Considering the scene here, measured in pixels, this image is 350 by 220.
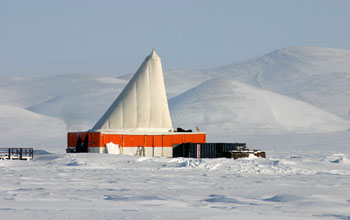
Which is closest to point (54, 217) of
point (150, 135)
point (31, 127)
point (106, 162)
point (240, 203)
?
point (240, 203)

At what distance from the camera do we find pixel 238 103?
5487 inches

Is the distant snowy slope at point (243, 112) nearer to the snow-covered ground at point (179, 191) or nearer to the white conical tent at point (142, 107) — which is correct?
the white conical tent at point (142, 107)

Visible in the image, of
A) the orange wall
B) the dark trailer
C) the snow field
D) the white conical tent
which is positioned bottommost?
the snow field

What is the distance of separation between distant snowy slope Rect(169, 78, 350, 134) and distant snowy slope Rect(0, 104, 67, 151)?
27326 mm

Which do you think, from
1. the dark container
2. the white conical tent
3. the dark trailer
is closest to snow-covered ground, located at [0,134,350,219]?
the dark trailer

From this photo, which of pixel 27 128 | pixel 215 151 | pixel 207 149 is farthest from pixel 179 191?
pixel 27 128

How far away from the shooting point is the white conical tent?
48156 mm

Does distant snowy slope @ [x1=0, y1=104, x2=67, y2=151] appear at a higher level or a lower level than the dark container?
higher

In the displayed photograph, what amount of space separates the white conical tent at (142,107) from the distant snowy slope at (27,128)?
1767 inches

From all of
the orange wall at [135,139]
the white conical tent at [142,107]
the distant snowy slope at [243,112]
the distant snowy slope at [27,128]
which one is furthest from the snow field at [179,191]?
the distant snowy slope at [243,112]

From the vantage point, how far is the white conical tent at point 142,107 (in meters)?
48.2

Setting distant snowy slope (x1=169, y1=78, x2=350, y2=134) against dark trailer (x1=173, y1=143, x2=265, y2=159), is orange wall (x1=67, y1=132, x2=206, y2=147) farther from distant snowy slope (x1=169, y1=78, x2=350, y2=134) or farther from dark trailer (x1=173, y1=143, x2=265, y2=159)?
distant snowy slope (x1=169, y1=78, x2=350, y2=134)

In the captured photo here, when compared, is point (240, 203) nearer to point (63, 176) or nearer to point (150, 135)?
point (63, 176)

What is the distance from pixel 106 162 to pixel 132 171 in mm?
6153
